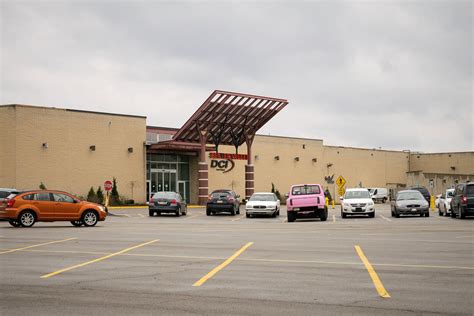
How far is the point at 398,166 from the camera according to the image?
90.8m

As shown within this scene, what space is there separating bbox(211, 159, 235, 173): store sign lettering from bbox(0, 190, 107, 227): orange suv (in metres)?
35.7

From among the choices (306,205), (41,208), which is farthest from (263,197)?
(41,208)

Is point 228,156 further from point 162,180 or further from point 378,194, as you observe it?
point 378,194

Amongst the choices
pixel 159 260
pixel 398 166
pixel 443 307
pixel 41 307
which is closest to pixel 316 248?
pixel 159 260

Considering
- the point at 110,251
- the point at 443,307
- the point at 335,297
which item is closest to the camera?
the point at 443,307

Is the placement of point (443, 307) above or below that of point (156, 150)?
below

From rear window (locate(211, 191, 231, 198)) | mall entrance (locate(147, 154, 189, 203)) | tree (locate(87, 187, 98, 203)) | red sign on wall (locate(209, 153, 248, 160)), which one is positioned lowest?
tree (locate(87, 187, 98, 203))

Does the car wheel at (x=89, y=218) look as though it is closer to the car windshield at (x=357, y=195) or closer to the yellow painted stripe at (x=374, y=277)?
the yellow painted stripe at (x=374, y=277)

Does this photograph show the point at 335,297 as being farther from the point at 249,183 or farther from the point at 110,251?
the point at 249,183

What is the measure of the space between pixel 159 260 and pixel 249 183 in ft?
156

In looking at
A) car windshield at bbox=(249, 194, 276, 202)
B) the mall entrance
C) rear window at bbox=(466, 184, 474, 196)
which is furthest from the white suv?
the mall entrance

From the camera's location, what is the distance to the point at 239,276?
1142cm

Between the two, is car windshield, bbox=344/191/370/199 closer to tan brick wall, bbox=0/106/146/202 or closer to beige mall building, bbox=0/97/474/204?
beige mall building, bbox=0/97/474/204

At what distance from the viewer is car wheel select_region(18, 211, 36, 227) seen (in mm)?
25656
